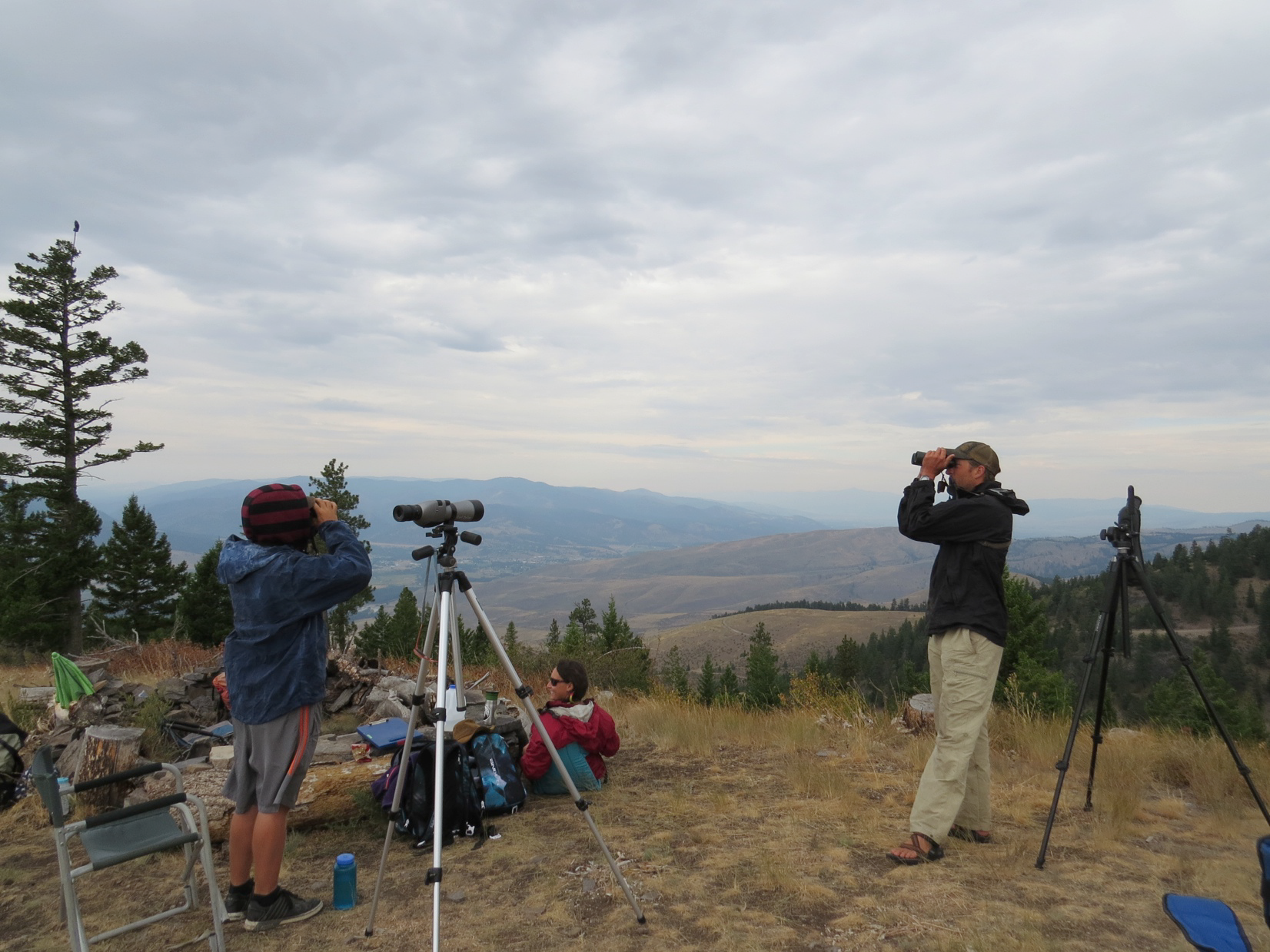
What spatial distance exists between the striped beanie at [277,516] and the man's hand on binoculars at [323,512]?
1.5 inches

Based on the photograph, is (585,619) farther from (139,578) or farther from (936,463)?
(936,463)

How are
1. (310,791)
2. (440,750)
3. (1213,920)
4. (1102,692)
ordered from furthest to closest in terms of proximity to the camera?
(310,791), (1102,692), (440,750), (1213,920)

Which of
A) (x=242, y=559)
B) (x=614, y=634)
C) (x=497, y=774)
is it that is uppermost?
(x=242, y=559)

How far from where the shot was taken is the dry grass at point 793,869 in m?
3.35

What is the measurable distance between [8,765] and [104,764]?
92 cm

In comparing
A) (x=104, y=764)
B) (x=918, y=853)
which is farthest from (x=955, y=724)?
(x=104, y=764)

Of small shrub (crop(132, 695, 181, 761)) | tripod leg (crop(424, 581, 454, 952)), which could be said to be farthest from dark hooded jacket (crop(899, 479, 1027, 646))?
small shrub (crop(132, 695, 181, 761))

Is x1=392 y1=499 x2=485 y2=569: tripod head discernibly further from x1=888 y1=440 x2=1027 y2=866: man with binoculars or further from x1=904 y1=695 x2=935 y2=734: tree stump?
x1=904 y1=695 x2=935 y2=734: tree stump

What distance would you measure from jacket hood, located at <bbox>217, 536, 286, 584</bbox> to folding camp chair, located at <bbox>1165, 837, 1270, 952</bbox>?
3850mm

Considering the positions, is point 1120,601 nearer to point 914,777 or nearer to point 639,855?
point 914,777

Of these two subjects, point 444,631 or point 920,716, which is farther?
point 920,716

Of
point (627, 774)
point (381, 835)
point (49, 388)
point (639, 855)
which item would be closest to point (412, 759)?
point (381, 835)

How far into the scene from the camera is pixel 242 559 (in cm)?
338

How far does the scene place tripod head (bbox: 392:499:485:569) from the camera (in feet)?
11.0
